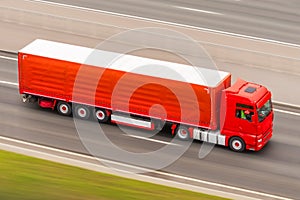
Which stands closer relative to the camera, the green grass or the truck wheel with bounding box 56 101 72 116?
the green grass

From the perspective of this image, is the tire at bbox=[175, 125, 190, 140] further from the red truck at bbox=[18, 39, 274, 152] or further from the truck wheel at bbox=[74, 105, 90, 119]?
the truck wheel at bbox=[74, 105, 90, 119]

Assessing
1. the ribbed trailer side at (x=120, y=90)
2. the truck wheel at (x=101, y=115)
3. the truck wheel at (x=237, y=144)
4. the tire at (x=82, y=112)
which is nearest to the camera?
the ribbed trailer side at (x=120, y=90)

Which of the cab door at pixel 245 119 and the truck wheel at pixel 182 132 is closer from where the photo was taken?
the cab door at pixel 245 119

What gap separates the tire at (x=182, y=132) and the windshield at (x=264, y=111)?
10.2 ft

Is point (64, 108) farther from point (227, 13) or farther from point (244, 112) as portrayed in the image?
point (227, 13)

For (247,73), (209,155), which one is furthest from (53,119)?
(247,73)

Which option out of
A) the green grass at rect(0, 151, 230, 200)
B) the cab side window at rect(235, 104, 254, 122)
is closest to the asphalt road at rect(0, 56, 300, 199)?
the cab side window at rect(235, 104, 254, 122)

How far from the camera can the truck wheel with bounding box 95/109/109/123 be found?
36.8m

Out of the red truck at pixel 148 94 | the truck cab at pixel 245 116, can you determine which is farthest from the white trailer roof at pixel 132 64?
the truck cab at pixel 245 116

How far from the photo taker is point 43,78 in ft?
123

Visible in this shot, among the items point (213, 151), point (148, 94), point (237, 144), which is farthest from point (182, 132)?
point (237, 144)

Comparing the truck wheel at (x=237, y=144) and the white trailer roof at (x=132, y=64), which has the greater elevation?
the white trailer roof at (x=132, y=64)

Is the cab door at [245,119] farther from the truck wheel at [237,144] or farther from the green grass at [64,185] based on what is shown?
the green grass at [64,185]

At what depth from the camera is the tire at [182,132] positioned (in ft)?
116
